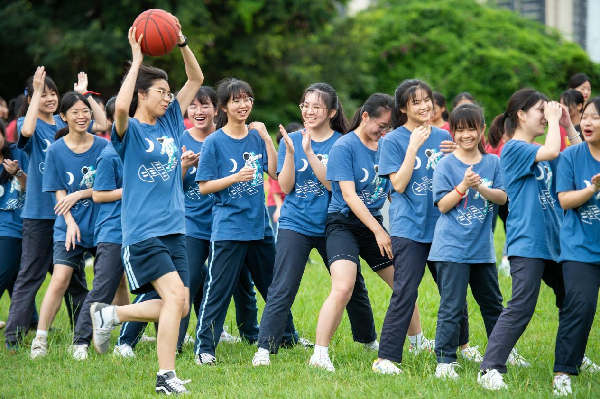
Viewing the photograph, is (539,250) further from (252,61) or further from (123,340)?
(252,61)

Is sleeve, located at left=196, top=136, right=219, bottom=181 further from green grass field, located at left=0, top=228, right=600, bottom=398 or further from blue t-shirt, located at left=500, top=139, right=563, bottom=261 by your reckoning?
blue t-shirt, located at left=500, top=139, right=563, bottom=261

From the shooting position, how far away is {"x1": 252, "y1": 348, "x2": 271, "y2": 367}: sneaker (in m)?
6.21

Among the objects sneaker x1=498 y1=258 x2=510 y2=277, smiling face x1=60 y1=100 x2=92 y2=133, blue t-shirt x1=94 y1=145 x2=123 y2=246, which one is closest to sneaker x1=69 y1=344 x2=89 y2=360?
blue t-shirt x1=94 y1=145 x2=123 y2=246

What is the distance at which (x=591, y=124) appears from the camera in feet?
17.3

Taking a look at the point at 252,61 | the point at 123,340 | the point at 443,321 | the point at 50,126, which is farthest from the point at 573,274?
the point at 252,61

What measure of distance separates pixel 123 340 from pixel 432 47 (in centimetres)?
2422

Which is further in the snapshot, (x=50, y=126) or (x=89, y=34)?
(x=89, y=34)

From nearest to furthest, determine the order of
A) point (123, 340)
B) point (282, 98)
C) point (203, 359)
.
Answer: point (203, 359) → point (123, 340) → point (282, 98)

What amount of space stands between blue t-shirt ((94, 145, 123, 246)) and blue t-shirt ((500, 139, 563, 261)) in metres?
3.40

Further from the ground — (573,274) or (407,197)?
(407,197)

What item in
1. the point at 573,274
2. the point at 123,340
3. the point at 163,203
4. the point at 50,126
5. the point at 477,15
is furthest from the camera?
the point at 477,15

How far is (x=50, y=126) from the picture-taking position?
786 cm

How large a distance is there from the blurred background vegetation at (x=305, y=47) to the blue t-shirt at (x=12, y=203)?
1457cm

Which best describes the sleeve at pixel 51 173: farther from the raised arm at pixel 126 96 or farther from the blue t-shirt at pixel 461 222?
the blue t-shirt at pixel 461 222
